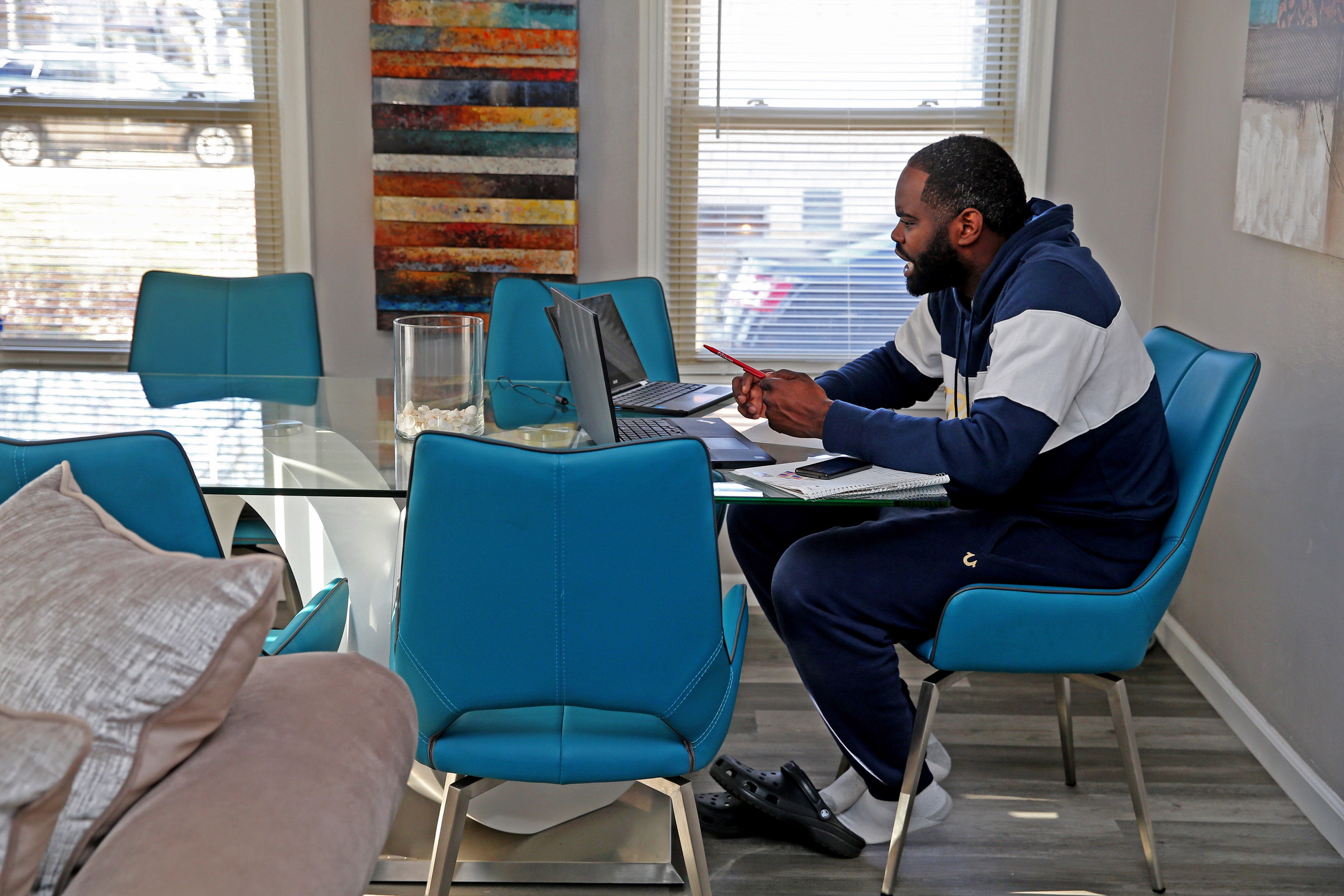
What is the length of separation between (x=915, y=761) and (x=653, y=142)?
211 centimetres

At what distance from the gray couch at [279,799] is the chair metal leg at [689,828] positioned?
500mm

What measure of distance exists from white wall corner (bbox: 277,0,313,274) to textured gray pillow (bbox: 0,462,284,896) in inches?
94.8

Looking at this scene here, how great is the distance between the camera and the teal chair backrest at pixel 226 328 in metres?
2.93

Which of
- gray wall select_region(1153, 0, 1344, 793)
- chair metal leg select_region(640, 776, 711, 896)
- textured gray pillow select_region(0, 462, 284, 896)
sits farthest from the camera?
gray wall select_region(1153, 0, 1344, 793)

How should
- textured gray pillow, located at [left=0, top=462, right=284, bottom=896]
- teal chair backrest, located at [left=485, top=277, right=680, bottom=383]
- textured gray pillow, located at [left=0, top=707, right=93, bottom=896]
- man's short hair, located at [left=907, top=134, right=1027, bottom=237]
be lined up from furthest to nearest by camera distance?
teal chair backrest, located at [left=485, top=277, right=680, bottom=383]
man's short hair, located at [left=907, top=134, right=1027, bottom=237]
textured gray pillow, located at [left=0, top=462, right=284, bottom=896]
textured gray pillow, located at [left=0, top=707, right=93, bottom=896]

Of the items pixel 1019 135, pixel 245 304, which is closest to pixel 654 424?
pixel 245 304

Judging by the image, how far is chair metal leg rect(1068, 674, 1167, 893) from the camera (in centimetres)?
199

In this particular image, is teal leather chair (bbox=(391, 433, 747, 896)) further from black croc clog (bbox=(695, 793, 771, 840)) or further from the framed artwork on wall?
the framed artwork on wall

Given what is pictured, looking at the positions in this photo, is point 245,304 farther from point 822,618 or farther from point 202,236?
point 822,618

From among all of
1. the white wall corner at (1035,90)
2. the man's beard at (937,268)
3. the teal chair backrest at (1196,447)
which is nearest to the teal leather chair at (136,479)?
the man's beard at (937,268)

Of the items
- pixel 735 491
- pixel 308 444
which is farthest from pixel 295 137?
pixel 735 491

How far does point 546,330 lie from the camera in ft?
9.59

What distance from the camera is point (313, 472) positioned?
1.85 m

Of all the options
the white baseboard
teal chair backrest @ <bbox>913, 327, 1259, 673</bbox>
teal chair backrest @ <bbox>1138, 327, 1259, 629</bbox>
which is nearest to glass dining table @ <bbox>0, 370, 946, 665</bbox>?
teal chair backrest @ <bbox>913, 327, 1259, 673</bbox>
